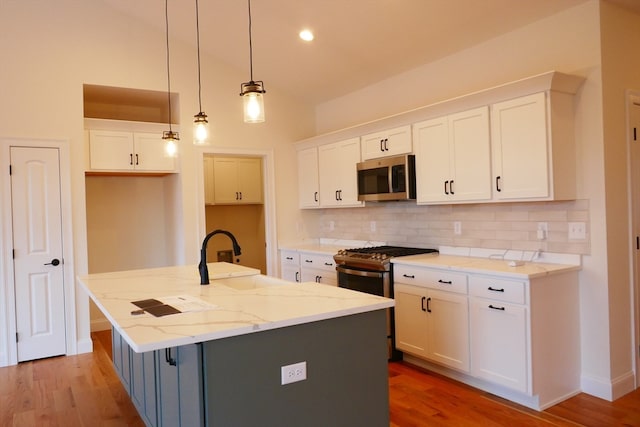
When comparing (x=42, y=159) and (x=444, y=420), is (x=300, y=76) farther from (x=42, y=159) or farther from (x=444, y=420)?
(x=444, y=420)

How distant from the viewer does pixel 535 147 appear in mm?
3260

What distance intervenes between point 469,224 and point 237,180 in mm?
3492

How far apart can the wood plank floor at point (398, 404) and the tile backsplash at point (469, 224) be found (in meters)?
1.06

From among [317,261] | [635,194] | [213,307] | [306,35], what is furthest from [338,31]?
[213,307]

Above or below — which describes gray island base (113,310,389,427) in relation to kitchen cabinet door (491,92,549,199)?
below

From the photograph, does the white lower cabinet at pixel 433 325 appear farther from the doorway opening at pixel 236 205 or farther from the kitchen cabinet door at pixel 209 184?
the kitchen cabinet door at pixel 209 184

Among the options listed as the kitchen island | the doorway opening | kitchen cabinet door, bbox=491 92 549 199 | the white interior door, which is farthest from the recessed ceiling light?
the kitchen island

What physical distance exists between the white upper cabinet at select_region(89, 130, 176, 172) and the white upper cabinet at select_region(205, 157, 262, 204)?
117cm

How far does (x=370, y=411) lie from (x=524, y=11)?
2925 mm

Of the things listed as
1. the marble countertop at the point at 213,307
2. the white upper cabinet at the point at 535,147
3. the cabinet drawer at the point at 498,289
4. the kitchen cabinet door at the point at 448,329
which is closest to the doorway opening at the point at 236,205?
the kitchen cabinet door at the point at 448,329

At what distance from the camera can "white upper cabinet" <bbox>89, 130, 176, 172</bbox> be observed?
4906 millimetres

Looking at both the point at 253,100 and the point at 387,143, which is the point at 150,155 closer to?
the point at 387,143

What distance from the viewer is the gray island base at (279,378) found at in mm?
1877

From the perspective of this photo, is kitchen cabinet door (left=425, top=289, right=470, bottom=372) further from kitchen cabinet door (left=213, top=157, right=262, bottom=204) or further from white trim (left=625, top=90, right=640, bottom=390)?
kitchen cabinet door (left=213, top=157, right=262, bottom=204)
